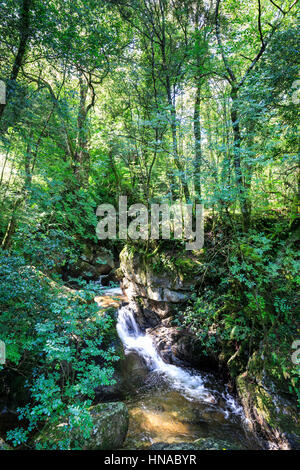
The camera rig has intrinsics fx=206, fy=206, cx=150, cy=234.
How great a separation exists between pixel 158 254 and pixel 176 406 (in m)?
3.82

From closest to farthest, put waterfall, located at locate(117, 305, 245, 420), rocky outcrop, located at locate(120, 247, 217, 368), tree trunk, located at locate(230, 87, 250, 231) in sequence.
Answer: tree trunk, located at locate(230, 87, 250, 231)
waterfall, located at locate(117, 305, 245, 420)
rocky outcrop, located at locate(120, 247, 217, 368)

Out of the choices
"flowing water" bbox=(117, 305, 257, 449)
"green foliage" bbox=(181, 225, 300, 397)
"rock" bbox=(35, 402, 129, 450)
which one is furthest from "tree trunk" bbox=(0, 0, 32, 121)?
"flowing water" bbox=(117, 305, 257, 449)

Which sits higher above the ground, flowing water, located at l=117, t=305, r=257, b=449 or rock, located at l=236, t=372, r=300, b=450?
rock, located at l=236, t=372, r=300, b=450

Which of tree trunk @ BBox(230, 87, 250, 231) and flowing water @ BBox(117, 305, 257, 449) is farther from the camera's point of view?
tree trunk @ BBox(230, 87, 250, 231)

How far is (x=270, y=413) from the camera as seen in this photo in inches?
142

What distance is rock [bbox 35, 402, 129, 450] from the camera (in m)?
2.92

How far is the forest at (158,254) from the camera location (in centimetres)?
300

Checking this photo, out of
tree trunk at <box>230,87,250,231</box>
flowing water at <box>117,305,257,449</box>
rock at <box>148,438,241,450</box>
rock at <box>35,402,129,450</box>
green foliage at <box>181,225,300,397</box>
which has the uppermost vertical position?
tree trunk at <box>230,87,250,231</box>

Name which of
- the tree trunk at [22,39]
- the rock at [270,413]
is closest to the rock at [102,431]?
the rock at [270,413]

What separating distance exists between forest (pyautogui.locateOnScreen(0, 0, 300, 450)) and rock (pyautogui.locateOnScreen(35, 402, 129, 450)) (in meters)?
0.03

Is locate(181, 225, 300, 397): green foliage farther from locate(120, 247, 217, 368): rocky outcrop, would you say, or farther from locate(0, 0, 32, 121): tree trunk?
locate(0, 0, 32, 121): tree trunk

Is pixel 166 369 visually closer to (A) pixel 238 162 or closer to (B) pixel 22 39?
(A) pixel 238 162

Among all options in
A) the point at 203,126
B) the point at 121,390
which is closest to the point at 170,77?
the point at 203,126

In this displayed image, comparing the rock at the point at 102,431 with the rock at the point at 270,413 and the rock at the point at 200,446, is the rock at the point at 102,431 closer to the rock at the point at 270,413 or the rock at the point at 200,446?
the rock at the point at 200,446
